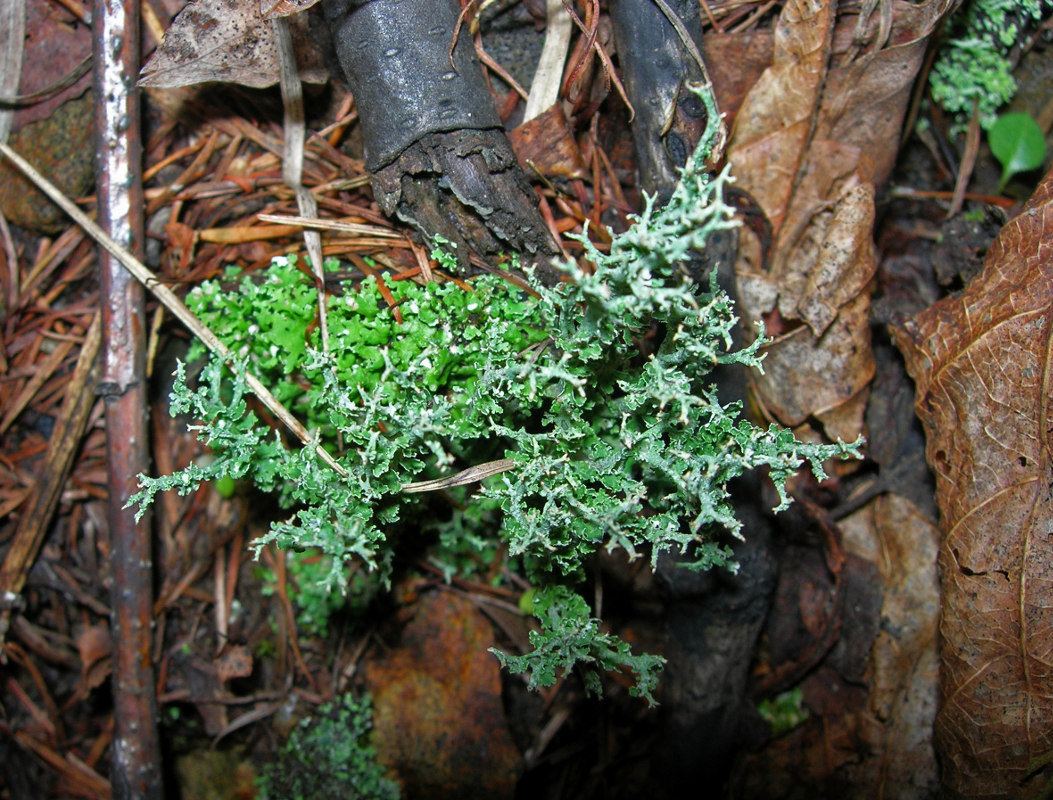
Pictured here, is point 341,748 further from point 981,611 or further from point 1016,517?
point 1016,517

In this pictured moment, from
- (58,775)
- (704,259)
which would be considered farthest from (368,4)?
(58,775)

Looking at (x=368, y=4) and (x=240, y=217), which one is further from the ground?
(x=368, y=4)

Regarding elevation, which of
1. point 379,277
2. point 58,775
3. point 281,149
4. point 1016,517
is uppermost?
point 281,149

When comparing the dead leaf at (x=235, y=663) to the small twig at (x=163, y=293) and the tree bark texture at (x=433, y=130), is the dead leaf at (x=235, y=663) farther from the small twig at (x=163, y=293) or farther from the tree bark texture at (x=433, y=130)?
the tree bark texture at (x=433, y=130)

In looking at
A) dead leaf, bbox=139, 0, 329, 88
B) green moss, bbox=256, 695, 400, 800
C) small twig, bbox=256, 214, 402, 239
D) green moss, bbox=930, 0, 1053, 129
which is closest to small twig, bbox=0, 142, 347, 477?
small twig, bbox=256, 214, 402, 239

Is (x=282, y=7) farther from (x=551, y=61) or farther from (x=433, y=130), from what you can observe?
(x=551, y=61)

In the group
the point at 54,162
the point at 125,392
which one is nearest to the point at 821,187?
the point at 125,392
